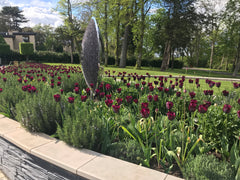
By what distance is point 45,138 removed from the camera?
242cm

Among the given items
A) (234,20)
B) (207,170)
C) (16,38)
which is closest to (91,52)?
(207,170)

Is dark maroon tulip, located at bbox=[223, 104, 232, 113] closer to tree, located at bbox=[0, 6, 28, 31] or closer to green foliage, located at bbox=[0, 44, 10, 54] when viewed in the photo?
green foliage, located at bbox=[0, 44, 10, 54]

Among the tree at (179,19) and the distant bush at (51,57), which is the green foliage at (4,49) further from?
the tree at (179,19)

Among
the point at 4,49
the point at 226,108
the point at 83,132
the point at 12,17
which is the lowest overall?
the point at 83,132

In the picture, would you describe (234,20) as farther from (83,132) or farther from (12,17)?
(12,17)

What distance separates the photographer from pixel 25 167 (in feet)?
7.46

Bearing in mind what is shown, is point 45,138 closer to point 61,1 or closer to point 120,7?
point 120,7

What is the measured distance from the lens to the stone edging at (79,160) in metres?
1.65

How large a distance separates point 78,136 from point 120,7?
25.4 meters

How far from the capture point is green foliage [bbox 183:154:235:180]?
159 cm

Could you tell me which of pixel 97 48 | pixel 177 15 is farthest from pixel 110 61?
pixel 97 48

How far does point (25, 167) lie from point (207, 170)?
6.95ft

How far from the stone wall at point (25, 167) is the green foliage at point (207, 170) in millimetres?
1061

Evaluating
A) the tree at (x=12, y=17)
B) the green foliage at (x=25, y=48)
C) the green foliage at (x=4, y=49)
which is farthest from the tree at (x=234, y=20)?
the tree at (x=12, y=17)
